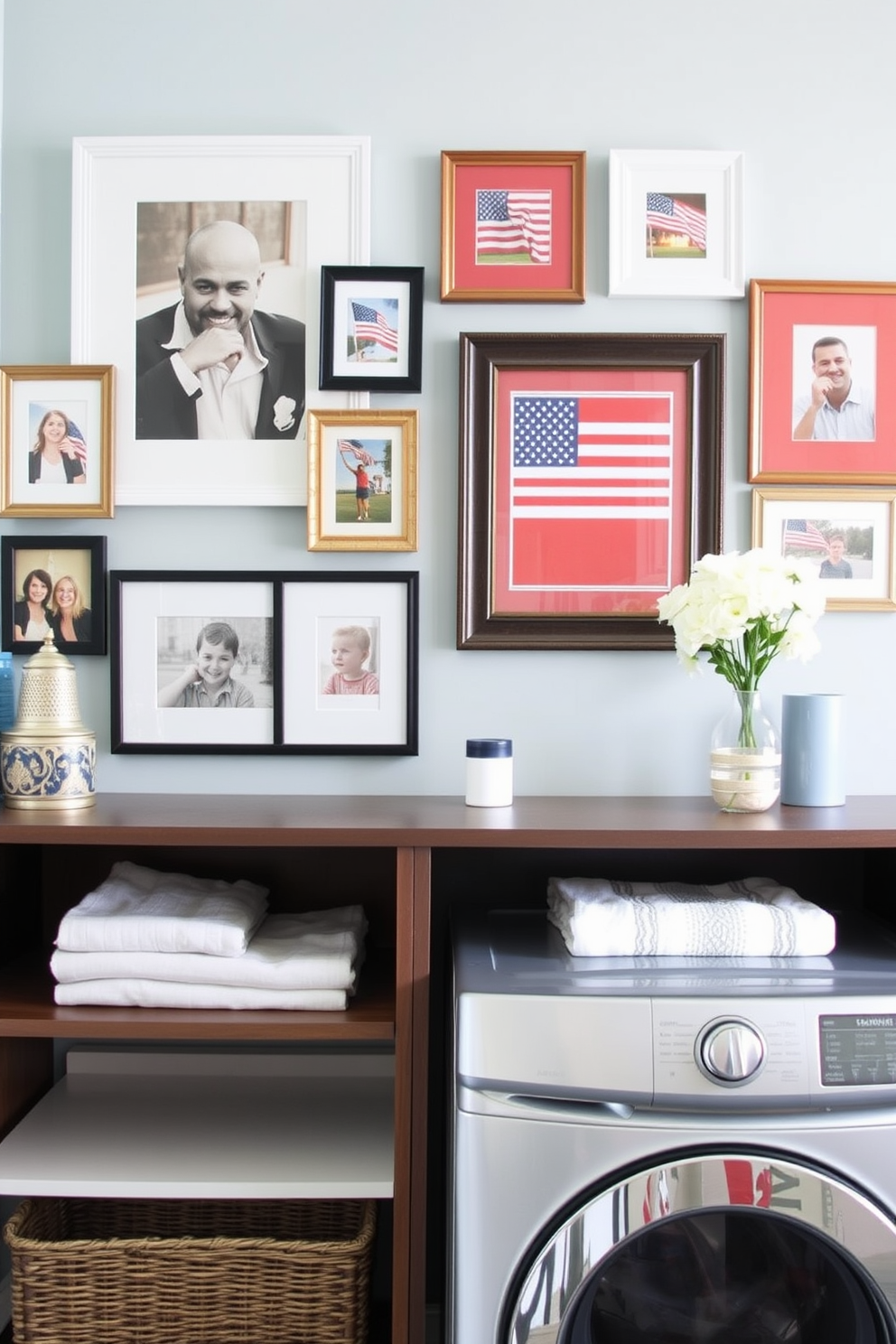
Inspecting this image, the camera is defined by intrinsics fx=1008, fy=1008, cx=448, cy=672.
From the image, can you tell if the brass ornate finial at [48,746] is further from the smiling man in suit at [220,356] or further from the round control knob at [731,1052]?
the round control knob at [731,1052]

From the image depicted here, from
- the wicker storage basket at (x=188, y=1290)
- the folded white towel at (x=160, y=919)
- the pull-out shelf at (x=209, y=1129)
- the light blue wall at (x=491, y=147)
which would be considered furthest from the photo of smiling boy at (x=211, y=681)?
the wicker storage basket at (x=188, y=1290)

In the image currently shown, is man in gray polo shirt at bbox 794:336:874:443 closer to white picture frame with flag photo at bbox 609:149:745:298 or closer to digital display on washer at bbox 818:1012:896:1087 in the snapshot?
white picture frame with flag photo at bbox 609:149:745:298

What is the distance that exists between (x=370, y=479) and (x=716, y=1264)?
135 cm

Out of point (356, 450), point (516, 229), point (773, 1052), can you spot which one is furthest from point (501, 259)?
point (773, 1052)

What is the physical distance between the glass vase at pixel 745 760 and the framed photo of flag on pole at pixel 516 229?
82 cm

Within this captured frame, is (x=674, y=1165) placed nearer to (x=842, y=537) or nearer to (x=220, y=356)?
(x=842, y=537)

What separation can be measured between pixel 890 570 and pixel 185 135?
5.09 ft

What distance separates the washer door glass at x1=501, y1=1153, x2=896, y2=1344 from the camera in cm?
126

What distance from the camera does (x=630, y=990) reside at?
1.31 metres

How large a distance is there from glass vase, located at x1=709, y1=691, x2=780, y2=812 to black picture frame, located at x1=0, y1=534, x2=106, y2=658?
3.74 feet

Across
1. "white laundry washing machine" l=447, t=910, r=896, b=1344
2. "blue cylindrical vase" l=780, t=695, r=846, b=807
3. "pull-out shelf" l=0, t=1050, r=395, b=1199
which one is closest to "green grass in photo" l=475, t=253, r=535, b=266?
"blue cylindrical vase" l=780, t=695, r=846, b=807

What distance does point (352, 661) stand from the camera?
1890 mm

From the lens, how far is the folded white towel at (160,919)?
59.2 inches

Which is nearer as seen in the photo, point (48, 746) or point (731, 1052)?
point (731, 1052)
